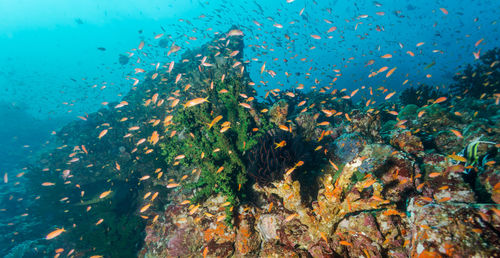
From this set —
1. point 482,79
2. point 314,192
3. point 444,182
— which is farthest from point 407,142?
point 482,79

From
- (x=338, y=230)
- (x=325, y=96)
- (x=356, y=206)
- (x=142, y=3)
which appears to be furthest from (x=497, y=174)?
(x=142, y=3)

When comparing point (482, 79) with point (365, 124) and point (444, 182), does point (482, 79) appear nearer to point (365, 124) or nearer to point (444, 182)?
point (365, 124)

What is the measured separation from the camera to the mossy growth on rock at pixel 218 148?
17.4ft

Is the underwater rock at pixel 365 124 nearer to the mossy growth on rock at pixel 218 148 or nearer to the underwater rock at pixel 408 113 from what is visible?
the underwater rock at pixel 408 113

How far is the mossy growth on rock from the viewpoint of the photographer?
5.32 metres

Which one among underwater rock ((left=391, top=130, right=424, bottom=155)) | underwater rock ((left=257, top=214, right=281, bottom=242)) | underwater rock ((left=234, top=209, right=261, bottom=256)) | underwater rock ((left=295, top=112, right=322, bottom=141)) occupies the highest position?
underwater rock ((left=391, top=130, right=424, bottom=155))

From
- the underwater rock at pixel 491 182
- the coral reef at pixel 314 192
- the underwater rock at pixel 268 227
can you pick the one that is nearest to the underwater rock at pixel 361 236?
the coral reef at pixel 314 192

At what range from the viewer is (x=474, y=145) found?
4102 mm

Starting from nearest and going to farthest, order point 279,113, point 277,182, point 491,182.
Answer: point 491,182 < point 277,182 < point 279,113

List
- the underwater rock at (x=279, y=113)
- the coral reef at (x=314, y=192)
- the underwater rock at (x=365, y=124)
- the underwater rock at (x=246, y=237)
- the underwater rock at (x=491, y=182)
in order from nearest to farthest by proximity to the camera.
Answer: the underwater rock at (x=491, y=182) → the coral reef at (x=314, y=192) → the underwater rock at (x=246, y=237) → the underwater rock at (x=365, y=124) → the underwater rock at (x=279, y=113)

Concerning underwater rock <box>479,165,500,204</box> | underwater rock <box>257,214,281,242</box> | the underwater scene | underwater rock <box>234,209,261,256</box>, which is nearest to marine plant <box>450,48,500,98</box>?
the underwater scene

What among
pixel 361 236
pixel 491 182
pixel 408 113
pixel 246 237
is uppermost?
pixel 491 182

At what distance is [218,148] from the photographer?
5.94 metres

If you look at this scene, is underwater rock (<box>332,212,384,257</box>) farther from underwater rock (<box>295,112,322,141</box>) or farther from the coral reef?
underwater rock (<box>295,112,322,141</box>)
